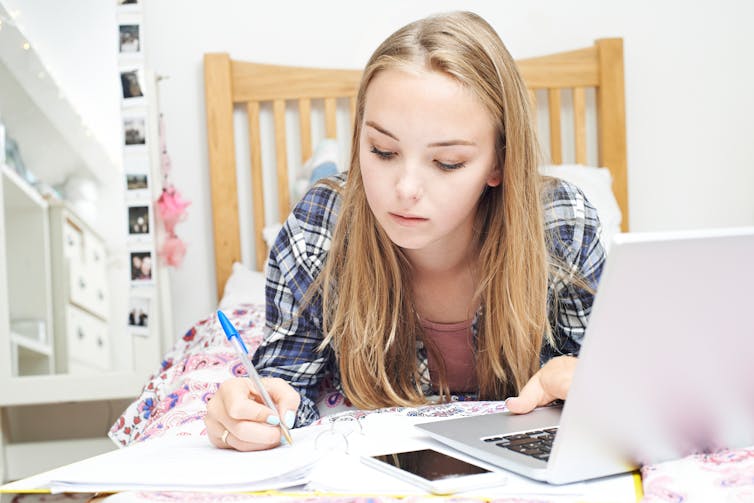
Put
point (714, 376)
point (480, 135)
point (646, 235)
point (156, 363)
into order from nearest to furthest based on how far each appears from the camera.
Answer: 1. point (646, 235)
2. point (714, 376)
3. point (480, 135)
4. point (156, 363)

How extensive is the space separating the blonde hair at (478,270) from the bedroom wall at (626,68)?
1.32 m

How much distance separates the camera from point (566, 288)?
45.0 inches

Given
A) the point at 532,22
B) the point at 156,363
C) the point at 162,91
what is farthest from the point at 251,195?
the point at 532,22

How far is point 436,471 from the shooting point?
0.65 meters

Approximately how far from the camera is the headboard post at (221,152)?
2.29m

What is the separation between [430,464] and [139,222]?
159 centimetres

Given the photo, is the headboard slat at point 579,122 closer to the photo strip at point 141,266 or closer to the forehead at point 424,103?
the photo strip at point 141,266

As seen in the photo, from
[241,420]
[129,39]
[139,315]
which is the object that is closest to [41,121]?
[129,39]

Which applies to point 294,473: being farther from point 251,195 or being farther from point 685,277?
point 251,195

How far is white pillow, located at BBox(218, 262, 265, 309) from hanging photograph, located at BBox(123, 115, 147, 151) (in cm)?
38

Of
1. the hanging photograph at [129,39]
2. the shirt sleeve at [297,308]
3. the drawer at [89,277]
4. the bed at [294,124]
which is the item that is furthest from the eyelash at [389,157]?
the drawer at [89,277]

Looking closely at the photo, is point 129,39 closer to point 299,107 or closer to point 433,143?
point 299,107

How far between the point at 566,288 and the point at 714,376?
1.68 feet

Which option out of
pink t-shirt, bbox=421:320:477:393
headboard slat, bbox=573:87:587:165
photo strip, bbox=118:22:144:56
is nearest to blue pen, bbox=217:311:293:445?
pink t-shirt, bbox=421:320:477:393
